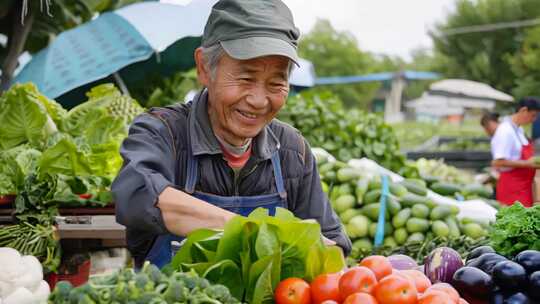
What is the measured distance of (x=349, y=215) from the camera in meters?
6.22

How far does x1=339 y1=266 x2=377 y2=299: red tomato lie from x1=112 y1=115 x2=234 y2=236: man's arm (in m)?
0.52

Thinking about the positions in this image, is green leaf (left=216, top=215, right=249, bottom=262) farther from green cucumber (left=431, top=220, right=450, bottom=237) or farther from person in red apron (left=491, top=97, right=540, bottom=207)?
person in red apron (left=491, top=97, right=540, bottom=207)

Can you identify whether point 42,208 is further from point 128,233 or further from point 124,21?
point 124,21

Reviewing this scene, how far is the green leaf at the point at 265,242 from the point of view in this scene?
6.50 ft

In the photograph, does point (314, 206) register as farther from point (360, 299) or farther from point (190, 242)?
point (360, 299)

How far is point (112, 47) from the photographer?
277 inches

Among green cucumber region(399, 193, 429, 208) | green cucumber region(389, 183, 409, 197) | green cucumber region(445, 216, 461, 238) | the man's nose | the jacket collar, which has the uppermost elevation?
the man's nose

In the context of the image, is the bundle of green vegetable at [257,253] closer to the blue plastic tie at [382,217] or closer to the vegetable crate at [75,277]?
the vegetable crate at [75,277]

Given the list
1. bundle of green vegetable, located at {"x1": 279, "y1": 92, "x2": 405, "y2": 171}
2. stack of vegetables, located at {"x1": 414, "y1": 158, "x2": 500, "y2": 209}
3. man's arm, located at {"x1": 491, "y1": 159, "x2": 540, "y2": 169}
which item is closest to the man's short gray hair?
stack of vegetables, located at {"x1": 414, "y1": 158, "x2": 500, "y2": 209}

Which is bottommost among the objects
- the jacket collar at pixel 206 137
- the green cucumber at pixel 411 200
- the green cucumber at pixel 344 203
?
the green cucumber at pixel 344 203

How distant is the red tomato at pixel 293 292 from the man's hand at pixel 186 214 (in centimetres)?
39

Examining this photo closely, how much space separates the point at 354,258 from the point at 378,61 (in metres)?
67.9

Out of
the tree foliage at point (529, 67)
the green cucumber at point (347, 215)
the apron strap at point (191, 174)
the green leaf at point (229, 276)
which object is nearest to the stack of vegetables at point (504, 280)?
the green leaf at point (229, 276)

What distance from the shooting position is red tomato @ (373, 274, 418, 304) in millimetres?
1818
